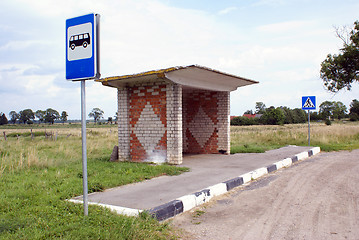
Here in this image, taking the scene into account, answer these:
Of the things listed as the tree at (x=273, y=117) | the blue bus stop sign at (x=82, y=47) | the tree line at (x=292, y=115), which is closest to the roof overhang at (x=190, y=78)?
the blue bus stop sign at (x=82, y=47)

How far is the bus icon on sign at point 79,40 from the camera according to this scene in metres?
4.14

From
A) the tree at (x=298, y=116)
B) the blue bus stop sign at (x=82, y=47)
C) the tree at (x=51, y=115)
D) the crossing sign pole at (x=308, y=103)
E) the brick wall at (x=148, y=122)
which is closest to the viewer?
the blue bus stop sign at (x=82, y=47)

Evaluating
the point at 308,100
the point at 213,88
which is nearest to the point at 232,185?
the point at 213,88

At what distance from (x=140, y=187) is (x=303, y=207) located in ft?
10.2

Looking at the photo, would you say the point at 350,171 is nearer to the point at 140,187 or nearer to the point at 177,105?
the point at 177,105

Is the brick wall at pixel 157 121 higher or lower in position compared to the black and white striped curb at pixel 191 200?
higher

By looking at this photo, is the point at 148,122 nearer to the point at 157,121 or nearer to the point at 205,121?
the point at 157,121

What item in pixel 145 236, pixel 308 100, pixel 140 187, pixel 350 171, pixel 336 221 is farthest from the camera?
pixel 308 100

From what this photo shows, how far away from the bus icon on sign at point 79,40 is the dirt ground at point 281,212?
9.24 ft

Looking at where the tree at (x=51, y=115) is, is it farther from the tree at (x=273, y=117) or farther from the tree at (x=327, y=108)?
the tree at (x=327, y=108)

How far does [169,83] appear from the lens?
30.8ft

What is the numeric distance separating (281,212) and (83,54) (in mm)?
3900

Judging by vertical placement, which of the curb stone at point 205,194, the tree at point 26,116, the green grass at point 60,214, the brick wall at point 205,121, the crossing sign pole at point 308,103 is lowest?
the curb stone at point 205,194

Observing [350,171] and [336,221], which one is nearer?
[336,221]
